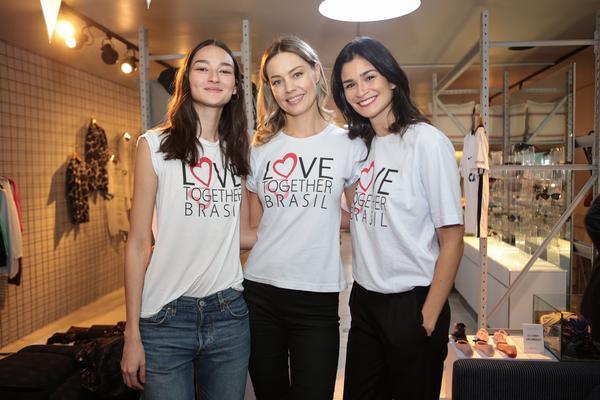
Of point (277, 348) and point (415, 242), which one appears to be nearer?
point (415, 242)

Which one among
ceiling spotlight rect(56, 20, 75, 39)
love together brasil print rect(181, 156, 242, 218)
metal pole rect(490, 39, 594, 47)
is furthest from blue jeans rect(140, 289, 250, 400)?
ceiling spotlight rect(56, 20, 75, 39)

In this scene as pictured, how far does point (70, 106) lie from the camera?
5738 millimetres

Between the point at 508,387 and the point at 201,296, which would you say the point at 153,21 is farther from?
the point at 508,387

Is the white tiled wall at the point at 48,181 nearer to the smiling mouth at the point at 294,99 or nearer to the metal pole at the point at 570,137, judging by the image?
the smiling mouth at the point at 294,99

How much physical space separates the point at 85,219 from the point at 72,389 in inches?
143

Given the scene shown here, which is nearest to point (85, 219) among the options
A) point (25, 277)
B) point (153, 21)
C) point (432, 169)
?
point (25, 277)

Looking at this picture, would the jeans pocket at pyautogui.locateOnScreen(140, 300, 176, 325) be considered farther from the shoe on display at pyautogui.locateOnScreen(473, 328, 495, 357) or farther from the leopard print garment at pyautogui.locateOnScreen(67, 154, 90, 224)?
the leopard print garment at pyautogui.locateOnScreen(67, 154, 90, 224)

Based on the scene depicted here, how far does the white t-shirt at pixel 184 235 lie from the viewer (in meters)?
1.52

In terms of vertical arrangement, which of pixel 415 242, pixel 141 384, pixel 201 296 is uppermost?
pixel 415 242

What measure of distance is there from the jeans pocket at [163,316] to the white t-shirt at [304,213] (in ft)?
1.06

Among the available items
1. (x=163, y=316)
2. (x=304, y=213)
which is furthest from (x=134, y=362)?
(x=304, y=213)

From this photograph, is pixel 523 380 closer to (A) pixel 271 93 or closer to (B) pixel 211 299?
(B) pixel 211 299

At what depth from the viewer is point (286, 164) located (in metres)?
1.73

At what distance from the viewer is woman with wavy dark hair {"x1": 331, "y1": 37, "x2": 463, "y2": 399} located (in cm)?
156
